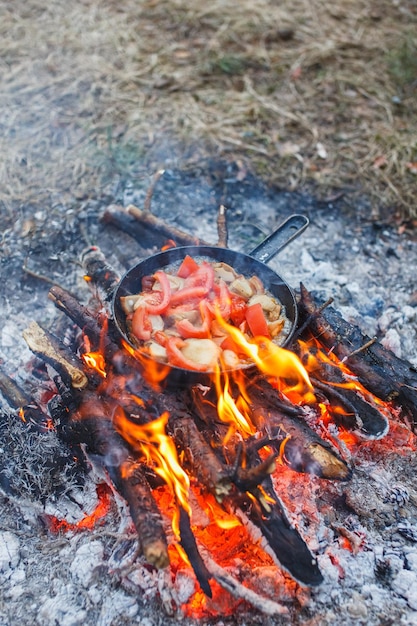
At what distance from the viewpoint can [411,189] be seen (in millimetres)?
5398

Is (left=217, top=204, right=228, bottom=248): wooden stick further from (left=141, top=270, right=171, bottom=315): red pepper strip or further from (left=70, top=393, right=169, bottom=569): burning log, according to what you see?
(left=70, top=393, right=169, bottom=569): burning log

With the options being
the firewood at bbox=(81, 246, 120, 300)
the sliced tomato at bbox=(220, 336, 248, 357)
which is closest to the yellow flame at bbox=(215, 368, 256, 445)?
the sliced tomato at bbox=(220, 336, 248, 357)

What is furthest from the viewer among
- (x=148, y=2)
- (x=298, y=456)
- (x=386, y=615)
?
(x=148, y=2)

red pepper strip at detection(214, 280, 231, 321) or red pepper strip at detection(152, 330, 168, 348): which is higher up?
red pepper strip at detection(152, 330, 168, 348)

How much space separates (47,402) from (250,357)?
4.47 ft

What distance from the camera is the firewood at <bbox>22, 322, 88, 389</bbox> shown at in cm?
306

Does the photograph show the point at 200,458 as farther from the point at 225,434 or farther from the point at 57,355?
the point at 57,355

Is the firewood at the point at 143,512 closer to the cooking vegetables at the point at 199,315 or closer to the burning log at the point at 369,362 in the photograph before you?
the cooking vegetables at the point at 199,315

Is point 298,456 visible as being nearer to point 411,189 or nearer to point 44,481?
point 44,481

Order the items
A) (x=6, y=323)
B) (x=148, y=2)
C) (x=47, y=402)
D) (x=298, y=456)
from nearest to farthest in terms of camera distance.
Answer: (x=298, y=456)
(x=47, y=402)
(x=6, y=323)
(x=148, y=2)

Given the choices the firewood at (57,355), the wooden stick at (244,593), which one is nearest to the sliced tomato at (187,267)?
the firewood at (57,355)

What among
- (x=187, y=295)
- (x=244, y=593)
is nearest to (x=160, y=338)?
(x=187, y=295)

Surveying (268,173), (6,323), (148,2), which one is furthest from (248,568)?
(148,2)

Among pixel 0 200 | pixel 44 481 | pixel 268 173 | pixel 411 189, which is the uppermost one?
pixel 0 200
